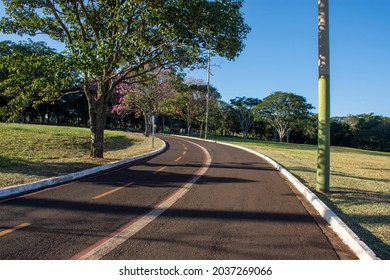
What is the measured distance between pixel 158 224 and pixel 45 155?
1418cm

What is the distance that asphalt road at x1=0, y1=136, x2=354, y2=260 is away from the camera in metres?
4.66

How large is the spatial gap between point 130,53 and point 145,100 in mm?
24758

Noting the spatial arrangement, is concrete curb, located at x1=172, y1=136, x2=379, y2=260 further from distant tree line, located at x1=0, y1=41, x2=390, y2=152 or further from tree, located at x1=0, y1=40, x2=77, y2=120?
distant tree line, located at x1=0, y1=41, x2=390, y2=152

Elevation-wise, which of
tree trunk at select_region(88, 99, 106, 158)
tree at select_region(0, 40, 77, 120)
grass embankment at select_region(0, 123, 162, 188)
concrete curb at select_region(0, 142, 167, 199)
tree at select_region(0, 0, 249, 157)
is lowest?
concrete curb at select_region(0, 142, 167, 199)

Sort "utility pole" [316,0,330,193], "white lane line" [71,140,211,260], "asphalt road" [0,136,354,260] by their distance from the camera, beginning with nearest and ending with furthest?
"white lane line" [71,140,211,260] < "asphalt road" [0,136,354,260] < "utility pole" [316,0,330,193]

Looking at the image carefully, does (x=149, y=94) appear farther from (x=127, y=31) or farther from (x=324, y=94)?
(x=324, y=94)

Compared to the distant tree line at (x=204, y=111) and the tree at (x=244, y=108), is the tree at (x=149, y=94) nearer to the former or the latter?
the distant tree line at (x=204, y=111)

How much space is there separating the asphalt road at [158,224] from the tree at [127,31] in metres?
5.69

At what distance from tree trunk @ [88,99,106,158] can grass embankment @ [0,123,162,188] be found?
602 millimetres

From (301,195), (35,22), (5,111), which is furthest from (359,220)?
(35,22)

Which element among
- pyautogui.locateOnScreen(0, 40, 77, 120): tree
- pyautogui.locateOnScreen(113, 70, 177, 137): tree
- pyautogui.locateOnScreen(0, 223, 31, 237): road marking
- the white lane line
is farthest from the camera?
pyautogui.locateOnScreen(113, 70, 177, 137): tree

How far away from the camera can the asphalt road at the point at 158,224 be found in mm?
4660

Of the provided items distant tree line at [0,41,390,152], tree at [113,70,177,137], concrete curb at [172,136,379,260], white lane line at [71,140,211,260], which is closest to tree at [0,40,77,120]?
white lane line at [71,140,211,260]

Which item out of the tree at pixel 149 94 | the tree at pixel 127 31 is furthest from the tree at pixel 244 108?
the tree at pixel 127 31
